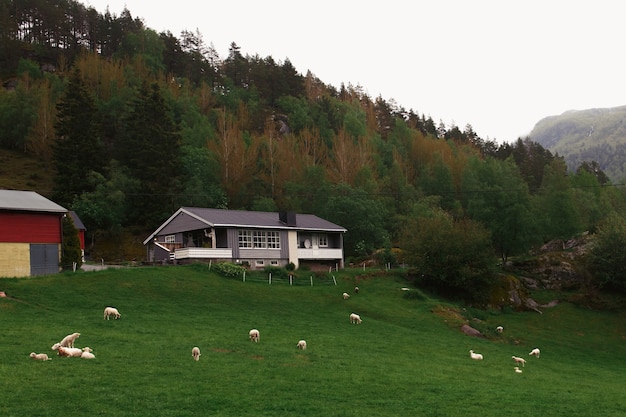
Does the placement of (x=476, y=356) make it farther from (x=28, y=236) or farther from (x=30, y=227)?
(x=30, y=227)

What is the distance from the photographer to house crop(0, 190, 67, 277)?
137 feet

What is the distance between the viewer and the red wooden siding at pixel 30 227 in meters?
41.8

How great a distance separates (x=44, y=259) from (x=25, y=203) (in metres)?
5.16

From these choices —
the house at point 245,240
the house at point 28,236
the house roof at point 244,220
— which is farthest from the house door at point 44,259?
the house roof at point 244,220

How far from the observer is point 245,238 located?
188 ft

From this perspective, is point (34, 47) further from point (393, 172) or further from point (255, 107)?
point (393, 172)

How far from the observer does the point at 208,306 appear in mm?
38094

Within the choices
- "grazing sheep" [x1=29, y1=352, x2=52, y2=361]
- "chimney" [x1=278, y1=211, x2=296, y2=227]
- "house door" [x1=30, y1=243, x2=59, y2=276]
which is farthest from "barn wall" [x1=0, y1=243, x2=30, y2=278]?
"chimney" [x1=278, y1=211, x2=296, y2=227]

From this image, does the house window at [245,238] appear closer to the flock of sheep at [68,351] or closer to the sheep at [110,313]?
the sheep at [110,313]

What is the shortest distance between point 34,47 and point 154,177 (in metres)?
96.9

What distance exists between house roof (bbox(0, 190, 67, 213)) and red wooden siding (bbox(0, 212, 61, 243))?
2.05ft

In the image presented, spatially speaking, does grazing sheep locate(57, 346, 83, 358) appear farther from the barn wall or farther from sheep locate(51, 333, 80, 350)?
the barn wall

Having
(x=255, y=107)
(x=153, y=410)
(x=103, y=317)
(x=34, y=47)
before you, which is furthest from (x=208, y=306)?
(x=34, y=47)

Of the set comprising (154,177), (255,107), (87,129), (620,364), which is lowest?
(620,364)
